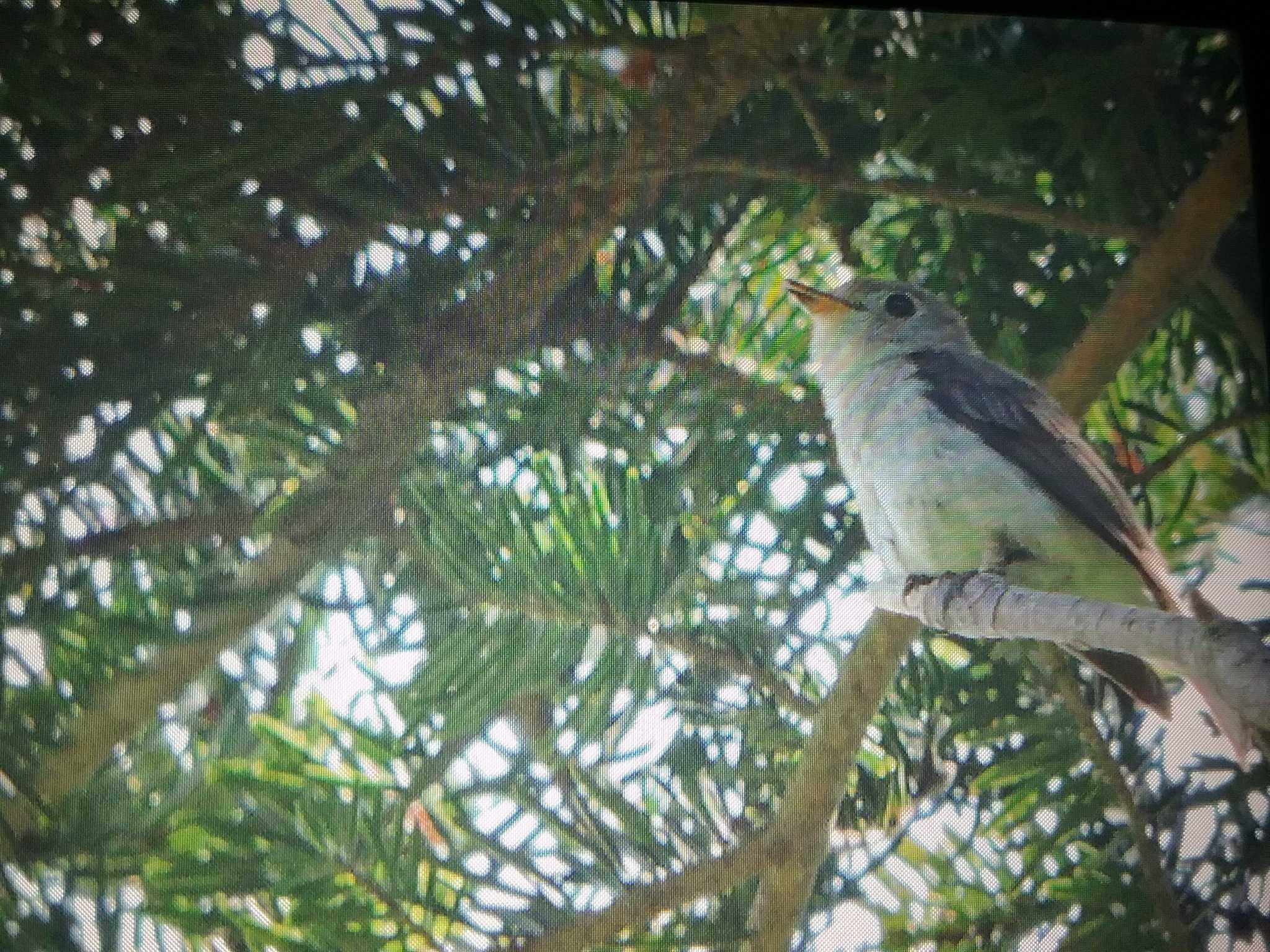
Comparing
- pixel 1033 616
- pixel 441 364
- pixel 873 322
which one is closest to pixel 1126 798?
pixel 1033 616

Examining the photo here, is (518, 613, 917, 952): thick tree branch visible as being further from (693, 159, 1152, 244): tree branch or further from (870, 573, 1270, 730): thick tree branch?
(693, 159, 1152, 244): tree branch

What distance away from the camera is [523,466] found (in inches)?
22.5

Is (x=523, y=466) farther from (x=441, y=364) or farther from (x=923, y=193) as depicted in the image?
(x=923, y=193)

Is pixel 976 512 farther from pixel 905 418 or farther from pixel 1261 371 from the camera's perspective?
pixel 1261 371

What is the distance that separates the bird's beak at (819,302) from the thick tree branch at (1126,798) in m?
0.20

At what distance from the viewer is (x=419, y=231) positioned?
585 mm

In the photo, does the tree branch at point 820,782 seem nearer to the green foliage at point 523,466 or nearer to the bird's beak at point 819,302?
the green foliage at point 523,466

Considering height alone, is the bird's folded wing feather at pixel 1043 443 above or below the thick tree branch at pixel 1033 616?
above

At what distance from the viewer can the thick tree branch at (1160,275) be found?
1.98ft

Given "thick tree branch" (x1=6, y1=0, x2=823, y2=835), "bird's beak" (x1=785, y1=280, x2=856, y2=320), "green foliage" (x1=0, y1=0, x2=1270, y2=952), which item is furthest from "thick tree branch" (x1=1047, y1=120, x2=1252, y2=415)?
"thick tree branch" (x1=6, y1=0, x2=823, y2=835)

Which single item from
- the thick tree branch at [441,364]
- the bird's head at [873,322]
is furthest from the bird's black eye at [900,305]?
the thick tree branch at [441,364]

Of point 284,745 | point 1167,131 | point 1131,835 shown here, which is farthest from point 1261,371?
point 284,745

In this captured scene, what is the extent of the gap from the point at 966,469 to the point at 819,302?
11cm

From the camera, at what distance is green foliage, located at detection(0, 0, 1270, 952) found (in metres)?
0.54
